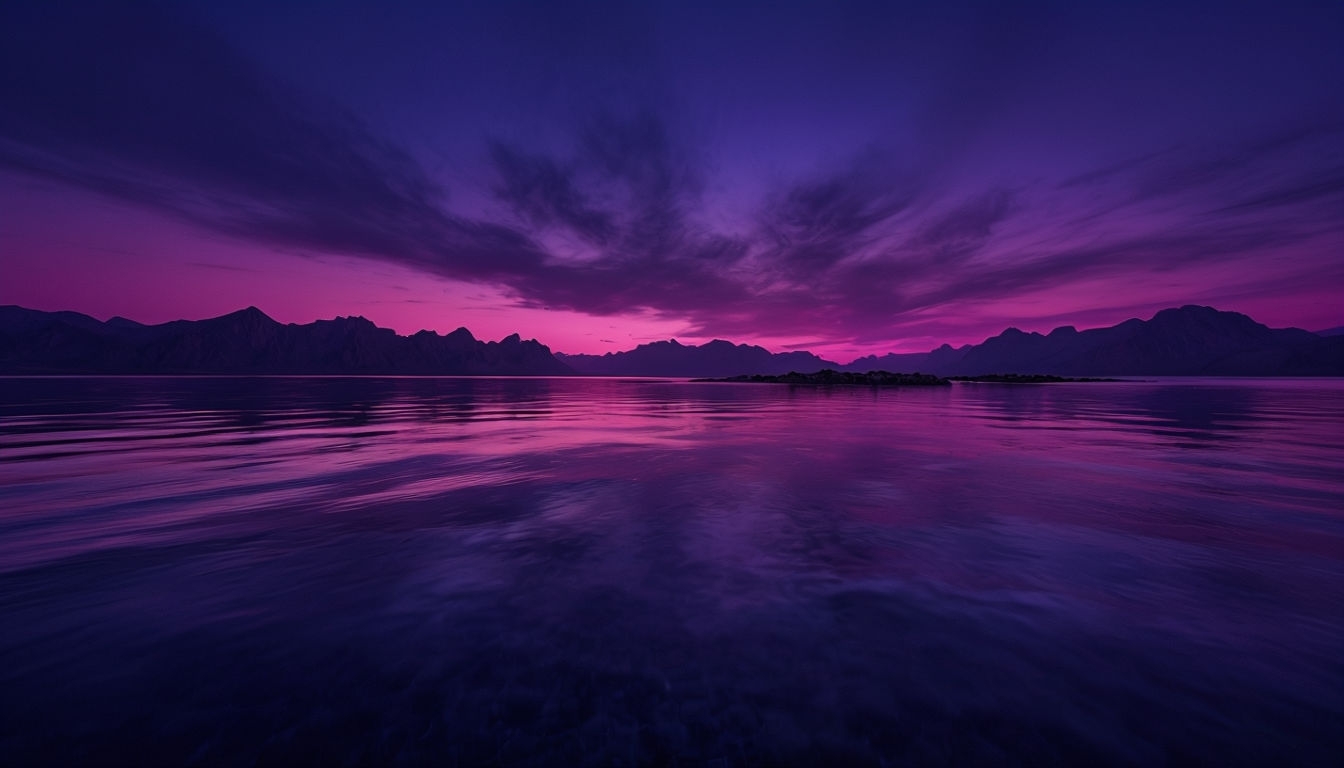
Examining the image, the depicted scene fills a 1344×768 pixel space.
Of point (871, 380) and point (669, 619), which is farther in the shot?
point (871, 380)

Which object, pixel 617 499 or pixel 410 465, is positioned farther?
pixel 410 465

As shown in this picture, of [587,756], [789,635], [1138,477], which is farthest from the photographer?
[1138,477]

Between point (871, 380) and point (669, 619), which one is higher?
point (871, 380)

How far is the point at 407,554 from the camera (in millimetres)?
6359

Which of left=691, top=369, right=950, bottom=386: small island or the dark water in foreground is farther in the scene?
left=691, top=369, right=950, bottom=386: small island

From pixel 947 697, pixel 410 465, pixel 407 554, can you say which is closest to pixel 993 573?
pixel 947 697

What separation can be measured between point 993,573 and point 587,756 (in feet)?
17.4

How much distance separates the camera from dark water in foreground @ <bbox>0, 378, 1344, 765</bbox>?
3.25 metres

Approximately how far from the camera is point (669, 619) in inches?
186

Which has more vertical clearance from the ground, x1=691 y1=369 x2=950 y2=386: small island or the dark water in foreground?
x1=691 y1=369 x2=950 y2=386: small island

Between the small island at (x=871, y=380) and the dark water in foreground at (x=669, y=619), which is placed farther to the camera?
the small island at (x=871, y=380)

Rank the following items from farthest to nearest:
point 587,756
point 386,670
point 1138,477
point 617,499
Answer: point 1138,477
point 617,499
point 386,670
point 587,756

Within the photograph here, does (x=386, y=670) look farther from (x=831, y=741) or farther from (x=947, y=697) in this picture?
(x=947, y=697)

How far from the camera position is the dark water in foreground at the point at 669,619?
10.6ft
